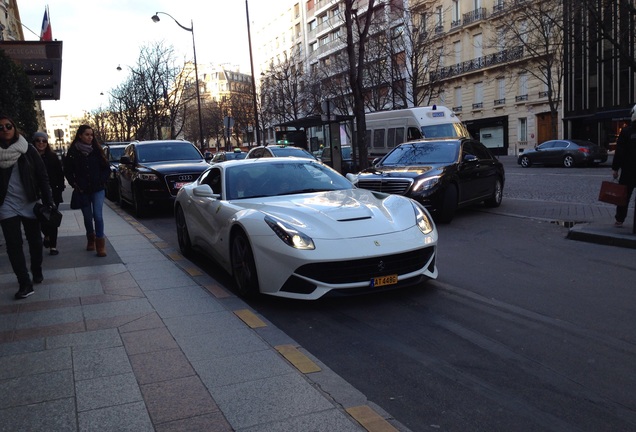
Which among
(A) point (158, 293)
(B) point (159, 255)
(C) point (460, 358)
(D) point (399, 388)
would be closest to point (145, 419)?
(D) point (399, 388)

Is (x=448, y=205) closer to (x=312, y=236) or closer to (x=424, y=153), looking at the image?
(x=424, y=153)

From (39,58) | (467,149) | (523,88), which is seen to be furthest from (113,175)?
(523,88)

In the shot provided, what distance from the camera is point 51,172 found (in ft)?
30.3

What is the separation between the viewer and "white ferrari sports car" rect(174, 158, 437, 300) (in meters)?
5.25

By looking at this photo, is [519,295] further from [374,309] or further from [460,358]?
[460,358]

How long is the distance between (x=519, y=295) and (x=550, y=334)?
1.18 meters

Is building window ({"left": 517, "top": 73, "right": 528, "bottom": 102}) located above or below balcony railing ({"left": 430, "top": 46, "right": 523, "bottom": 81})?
below

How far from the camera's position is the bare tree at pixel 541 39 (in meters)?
28.6

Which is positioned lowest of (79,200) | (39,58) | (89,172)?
(79,200)

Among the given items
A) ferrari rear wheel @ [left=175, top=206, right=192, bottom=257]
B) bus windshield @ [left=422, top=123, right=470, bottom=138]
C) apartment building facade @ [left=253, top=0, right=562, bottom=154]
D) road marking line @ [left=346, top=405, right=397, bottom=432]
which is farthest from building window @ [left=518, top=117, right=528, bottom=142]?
road marking line @ [left=346, top=405, right=397, bottom=432]

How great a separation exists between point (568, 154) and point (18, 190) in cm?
2491

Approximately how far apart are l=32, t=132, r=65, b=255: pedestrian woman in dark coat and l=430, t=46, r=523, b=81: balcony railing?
35639mm

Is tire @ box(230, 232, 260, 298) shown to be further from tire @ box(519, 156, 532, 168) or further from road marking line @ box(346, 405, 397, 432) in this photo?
tire @ box(519, 156, 532, 168)

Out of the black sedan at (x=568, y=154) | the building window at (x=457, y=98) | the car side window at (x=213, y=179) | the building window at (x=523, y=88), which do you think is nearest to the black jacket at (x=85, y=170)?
the car side window at (x=213, y=179)
